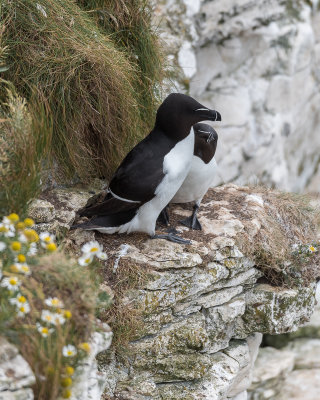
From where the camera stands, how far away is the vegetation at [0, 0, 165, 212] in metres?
4.20

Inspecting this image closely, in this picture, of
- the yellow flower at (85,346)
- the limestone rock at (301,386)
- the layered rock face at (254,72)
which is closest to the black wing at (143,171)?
the yellow flower at (85,346)

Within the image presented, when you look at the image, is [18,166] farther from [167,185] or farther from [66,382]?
[66,382]

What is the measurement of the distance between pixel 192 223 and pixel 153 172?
2.55 ft

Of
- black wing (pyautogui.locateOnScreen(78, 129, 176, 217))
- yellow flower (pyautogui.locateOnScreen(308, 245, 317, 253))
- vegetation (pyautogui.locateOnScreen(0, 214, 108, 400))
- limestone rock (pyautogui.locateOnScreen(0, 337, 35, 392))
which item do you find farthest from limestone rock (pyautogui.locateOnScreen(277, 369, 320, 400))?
limestone rock (pyautogui.locateOnScreen(0, 337, 35, 392))

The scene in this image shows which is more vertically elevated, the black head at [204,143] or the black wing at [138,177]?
the black head at [204,143]

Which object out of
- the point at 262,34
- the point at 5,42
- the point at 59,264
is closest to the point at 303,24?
the point at 262,34

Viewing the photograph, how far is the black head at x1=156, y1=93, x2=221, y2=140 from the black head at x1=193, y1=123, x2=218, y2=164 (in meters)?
0.40

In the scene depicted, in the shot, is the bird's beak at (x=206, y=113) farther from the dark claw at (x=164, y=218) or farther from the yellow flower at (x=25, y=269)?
the yellow flower at (x=25, y=269)

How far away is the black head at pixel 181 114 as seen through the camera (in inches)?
156

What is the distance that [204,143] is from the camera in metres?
4.43

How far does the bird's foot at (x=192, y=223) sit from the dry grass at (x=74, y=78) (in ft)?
2.43

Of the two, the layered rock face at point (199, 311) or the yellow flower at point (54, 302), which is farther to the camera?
the layered rock face at point (199, 311)

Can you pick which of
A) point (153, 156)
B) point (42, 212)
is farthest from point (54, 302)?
point (153, 156)

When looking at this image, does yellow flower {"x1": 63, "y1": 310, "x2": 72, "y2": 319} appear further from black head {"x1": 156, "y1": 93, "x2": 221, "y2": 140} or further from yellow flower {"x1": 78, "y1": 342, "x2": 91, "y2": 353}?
black head {"x1": 156, "y1": 93, "x2": 221, "y2": 140}
